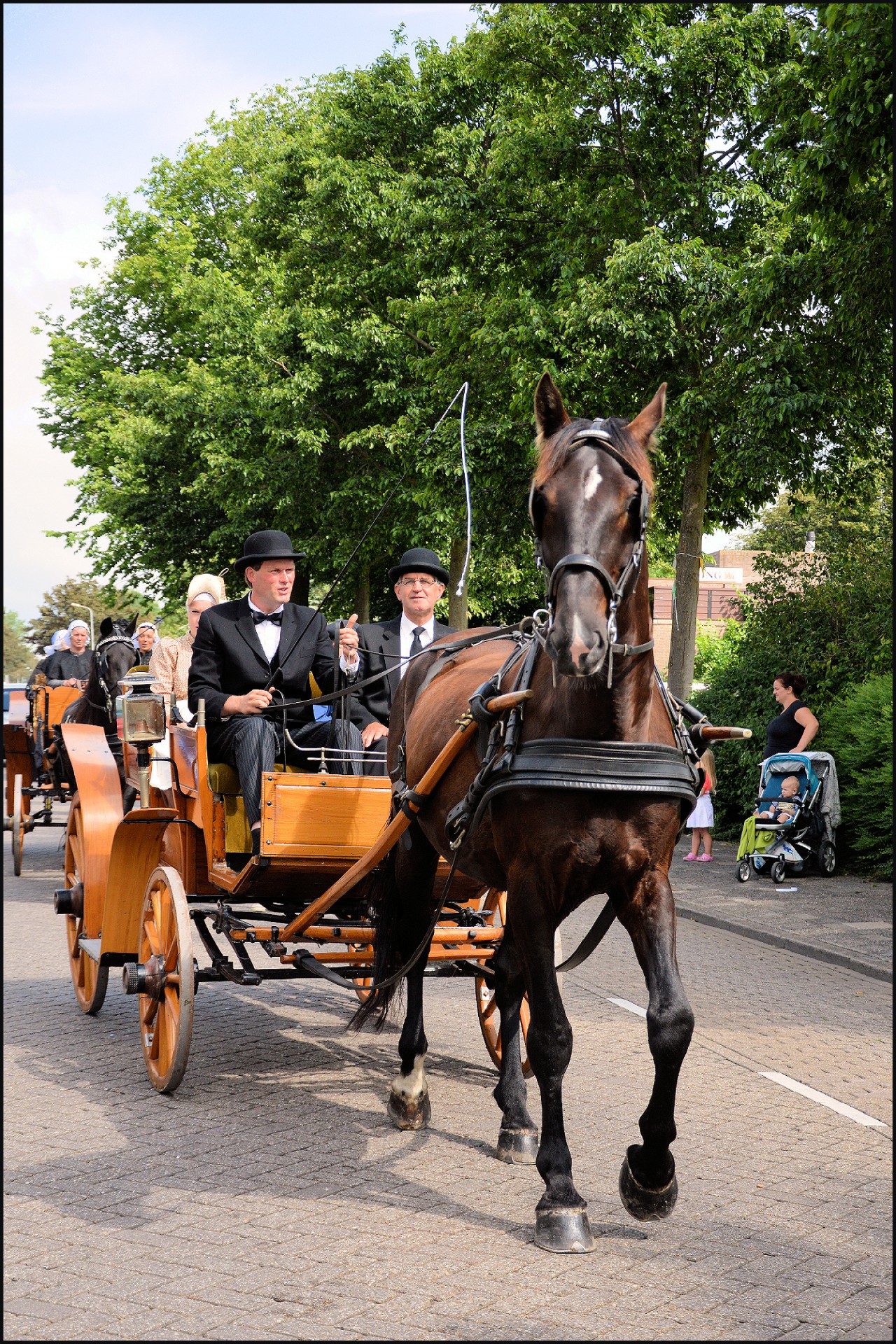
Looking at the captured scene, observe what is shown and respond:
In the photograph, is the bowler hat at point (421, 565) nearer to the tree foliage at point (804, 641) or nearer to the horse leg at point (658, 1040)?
the horse leg at point (658, 1040)

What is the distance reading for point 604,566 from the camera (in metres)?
3.68

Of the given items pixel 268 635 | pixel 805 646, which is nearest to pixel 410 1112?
pixel 268 635

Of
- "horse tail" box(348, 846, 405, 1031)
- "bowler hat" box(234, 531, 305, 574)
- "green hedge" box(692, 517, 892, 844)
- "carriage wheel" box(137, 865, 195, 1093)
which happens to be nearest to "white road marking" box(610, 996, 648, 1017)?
"horse tail" box(348, 846, 405, 1031)

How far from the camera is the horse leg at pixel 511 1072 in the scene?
15.9ft

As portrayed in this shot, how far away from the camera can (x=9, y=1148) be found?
196 inches

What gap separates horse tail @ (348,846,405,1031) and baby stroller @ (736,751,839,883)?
8202 millimetres

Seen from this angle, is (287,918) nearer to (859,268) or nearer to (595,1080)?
(595,1080)

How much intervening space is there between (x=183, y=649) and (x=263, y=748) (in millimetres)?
4022

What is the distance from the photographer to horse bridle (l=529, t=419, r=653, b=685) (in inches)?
144

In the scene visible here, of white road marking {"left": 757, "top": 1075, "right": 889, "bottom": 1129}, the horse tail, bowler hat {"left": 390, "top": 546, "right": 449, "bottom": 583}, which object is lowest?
white road marking {"left": 757, "top": 1075, "right": 889, "bottom": 1129}

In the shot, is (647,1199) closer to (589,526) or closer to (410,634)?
(589,526)

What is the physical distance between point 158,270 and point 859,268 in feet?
86.9

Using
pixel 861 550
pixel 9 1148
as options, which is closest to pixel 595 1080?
pixel 9 1148

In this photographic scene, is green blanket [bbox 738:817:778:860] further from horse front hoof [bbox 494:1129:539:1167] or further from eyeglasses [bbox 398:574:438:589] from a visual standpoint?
horse front hoof [bbox 494:1129:539:1167]
